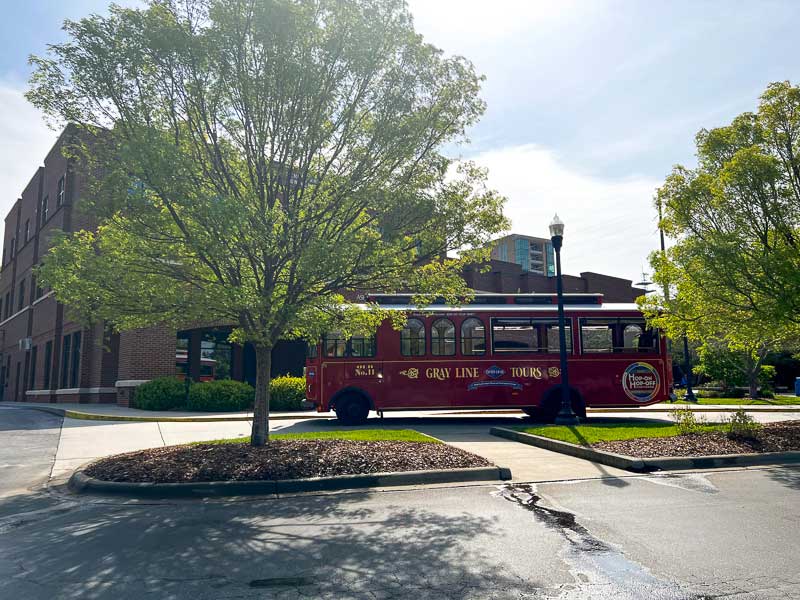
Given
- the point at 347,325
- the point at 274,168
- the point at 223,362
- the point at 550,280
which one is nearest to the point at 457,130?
the point at 274,168

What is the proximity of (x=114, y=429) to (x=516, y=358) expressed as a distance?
35.1ft

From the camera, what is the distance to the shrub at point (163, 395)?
2061 centimetres

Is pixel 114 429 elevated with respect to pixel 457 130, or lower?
lower

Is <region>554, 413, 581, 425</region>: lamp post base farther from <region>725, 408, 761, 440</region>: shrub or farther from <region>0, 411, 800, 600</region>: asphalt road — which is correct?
<region>0, 411, 800, 600</region>: asphalt road

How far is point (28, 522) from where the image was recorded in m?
6.23

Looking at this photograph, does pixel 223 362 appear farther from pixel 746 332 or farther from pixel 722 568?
pixel 722 568

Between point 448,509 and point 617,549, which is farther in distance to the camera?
point 448,509

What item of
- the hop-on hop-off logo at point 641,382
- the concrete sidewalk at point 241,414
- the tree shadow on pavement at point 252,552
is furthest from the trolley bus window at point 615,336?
the tree shadow on pavement at point 252,552

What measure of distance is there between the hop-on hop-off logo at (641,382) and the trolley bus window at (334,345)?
25.7ft

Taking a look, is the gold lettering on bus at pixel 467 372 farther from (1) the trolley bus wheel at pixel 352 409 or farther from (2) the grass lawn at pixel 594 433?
(2) the grass lawn at pixel 594 433

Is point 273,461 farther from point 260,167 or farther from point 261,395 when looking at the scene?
point 260,167

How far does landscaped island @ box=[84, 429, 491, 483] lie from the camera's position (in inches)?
302

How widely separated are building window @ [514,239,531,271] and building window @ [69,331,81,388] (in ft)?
408

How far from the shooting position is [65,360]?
28594mm
